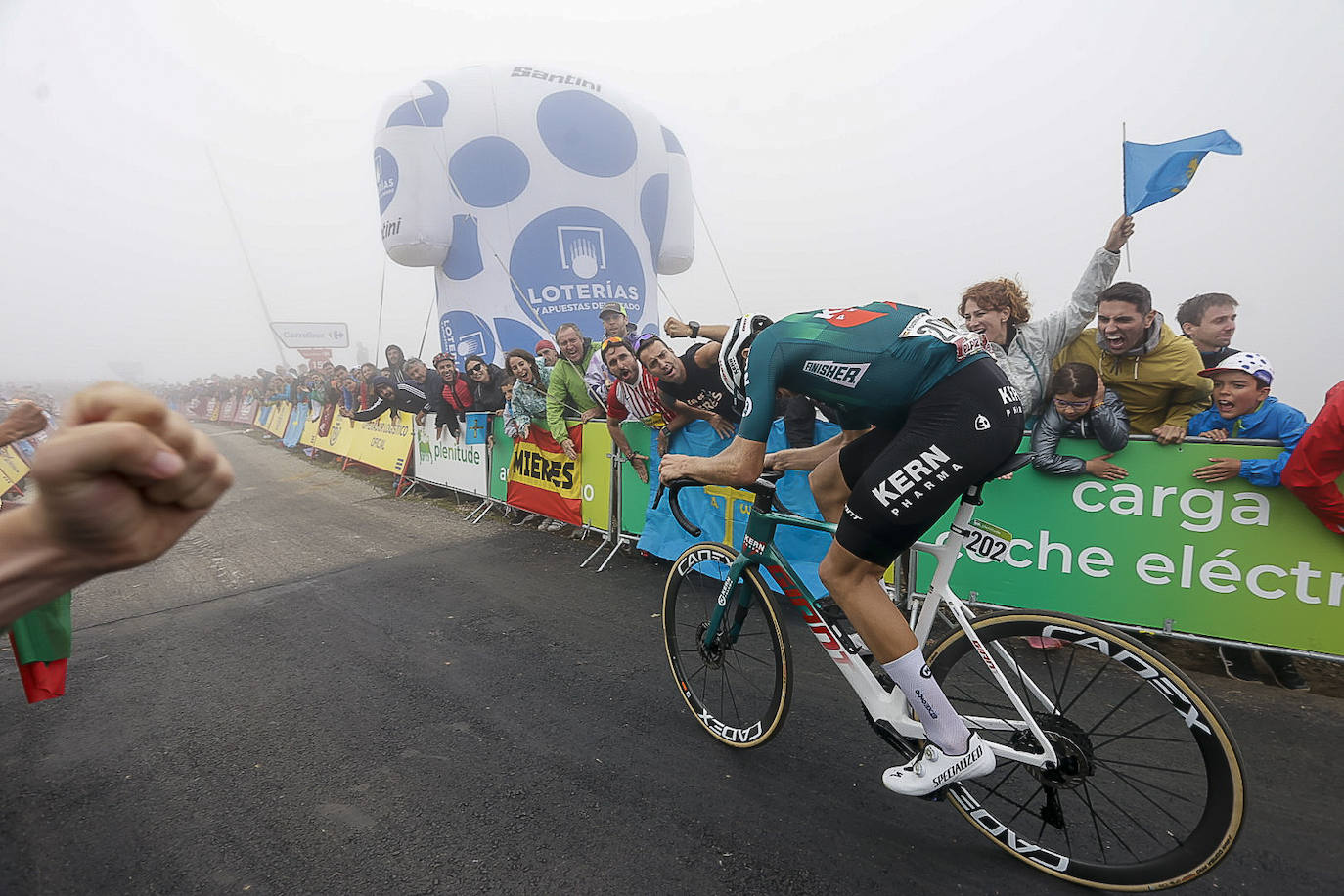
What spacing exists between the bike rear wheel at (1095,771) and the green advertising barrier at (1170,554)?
3.38ft

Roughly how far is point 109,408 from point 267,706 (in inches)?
122

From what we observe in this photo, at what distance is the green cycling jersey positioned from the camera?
1.90 metres

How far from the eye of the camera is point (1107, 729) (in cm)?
250

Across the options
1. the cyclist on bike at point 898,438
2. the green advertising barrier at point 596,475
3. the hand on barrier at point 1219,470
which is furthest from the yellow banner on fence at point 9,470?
the hand on barrier at point 1219,470

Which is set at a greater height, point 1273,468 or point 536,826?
point 1273,468

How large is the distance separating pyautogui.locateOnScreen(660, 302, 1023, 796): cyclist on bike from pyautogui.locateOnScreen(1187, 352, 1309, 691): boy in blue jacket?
2.09 meters

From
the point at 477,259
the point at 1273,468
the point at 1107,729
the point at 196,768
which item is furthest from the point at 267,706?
the point at 477,259

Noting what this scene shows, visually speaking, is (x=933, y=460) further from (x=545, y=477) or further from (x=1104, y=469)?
(x=545, y=477)

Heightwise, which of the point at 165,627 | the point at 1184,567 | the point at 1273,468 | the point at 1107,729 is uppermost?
the point at 1273,468

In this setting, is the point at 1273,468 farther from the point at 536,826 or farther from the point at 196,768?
the point at 196,768

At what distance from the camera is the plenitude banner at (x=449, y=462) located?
305 inches

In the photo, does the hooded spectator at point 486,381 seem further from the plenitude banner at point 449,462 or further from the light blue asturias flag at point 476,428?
the plenitude banner at point 449,462

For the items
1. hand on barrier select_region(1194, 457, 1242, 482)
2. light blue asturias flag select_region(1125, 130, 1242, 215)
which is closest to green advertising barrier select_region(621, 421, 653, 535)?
hand on barrier select_region(1194, 457, 1242, 482)

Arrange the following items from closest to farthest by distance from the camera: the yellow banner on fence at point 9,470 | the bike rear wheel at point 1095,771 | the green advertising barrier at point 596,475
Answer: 1. the bike rear wheel at point 1095,771
2. the green advertising barrier at point 596,475
3. the yellow banner on fence at point 9,470
